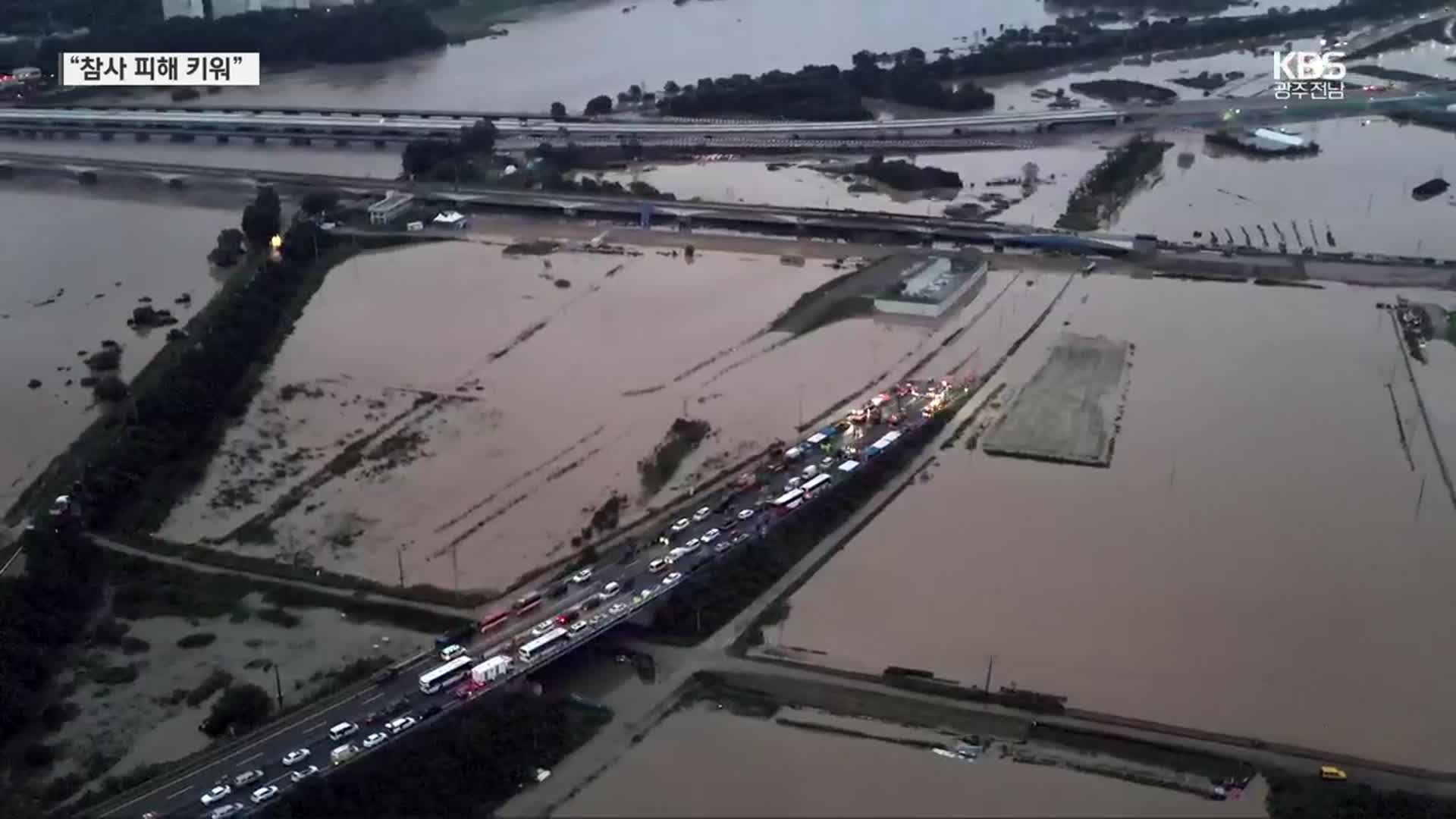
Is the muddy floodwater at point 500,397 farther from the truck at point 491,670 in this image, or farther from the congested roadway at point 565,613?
the truck at point 491,670

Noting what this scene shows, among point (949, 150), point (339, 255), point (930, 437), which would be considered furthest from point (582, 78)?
point (930, 437)

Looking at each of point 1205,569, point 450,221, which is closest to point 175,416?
point 450,221

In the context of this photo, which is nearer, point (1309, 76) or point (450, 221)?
point (450, 221)

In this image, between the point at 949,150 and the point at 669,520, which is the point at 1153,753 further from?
the point at 949,150

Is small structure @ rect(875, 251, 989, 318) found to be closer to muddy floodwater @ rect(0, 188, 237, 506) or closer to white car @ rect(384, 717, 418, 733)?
muddy floodwater @ rect(0, 188, 237, 506)

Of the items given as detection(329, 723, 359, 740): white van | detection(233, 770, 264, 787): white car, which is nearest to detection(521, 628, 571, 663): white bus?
detection(329, 723, 359, 740): white van

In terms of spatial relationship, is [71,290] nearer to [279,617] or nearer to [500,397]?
[500,397]

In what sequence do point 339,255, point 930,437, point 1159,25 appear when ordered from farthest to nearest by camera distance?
point 1159,25
point 339,255
point 930,437
